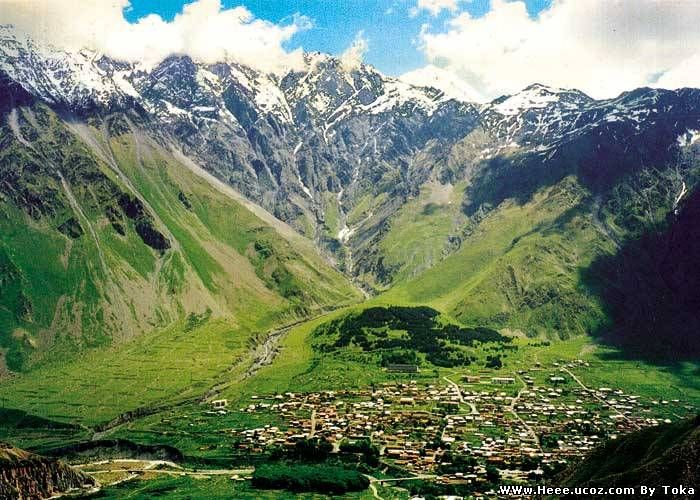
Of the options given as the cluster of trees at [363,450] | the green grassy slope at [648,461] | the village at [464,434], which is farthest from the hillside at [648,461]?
the cluster of trees at [363,450]

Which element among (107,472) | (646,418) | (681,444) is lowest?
(646,418)

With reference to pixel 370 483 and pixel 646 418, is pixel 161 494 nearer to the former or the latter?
pixel 370 483

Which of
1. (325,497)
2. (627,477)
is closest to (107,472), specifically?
(325,497)

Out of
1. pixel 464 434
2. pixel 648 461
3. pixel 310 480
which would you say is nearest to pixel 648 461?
pixel 648 461

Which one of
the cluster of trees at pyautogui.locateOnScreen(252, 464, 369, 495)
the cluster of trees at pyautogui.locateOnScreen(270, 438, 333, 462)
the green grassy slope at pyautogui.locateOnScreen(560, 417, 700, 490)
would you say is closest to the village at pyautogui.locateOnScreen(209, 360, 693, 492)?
the cluster of trees at pyautogui.locateOnScreen(270, 438, 333, 462)

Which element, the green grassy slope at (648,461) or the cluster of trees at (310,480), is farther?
Result: the cluster of trees at (310,480)

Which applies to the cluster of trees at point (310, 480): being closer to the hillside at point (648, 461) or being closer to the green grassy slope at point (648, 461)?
the hillside at point (648, 461)
